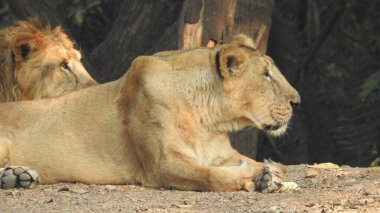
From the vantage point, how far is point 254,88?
6.09 meters

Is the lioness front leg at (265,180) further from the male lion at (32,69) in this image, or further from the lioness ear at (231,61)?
the male lion at (32,69)

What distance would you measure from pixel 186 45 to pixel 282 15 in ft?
12.1

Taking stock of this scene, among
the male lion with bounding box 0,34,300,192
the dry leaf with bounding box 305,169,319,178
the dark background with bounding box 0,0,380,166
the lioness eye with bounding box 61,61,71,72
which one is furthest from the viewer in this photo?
the dark background with bounding box 0,0,380,166

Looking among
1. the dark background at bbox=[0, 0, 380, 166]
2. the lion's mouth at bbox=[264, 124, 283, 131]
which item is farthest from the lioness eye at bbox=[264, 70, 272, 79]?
the dark background at bbox=[0, 0, 380, 166]

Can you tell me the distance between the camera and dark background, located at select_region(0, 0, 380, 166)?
908 cm

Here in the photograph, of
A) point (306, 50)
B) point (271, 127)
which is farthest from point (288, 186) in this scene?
point (306, 50)

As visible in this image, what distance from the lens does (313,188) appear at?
19.2 feet

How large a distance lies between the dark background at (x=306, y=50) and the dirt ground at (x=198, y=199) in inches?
113

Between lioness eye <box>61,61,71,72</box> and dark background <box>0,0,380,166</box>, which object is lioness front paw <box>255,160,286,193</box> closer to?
lioness eye <box>61,61,71,72</box>

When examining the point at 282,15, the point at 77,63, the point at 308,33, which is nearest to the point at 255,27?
the point at 77,63

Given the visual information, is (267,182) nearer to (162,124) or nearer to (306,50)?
(162,124)

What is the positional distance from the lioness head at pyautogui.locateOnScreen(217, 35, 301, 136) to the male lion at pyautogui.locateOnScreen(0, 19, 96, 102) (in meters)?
1.77

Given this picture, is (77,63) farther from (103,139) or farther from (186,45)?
(103,139)

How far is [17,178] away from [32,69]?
173 cm
